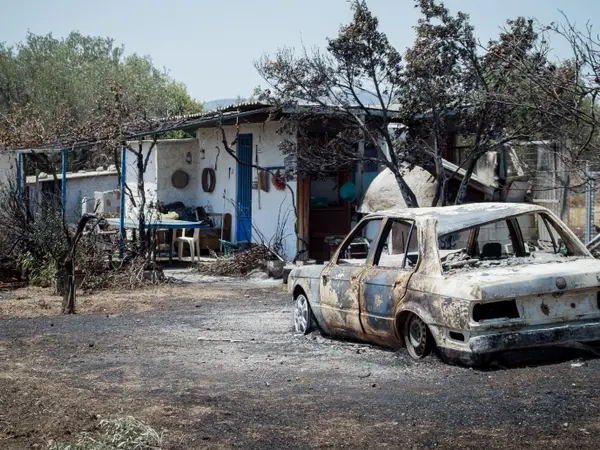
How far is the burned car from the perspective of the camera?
727cm

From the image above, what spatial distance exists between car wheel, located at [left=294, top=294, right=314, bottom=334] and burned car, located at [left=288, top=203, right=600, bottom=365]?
0.46ft

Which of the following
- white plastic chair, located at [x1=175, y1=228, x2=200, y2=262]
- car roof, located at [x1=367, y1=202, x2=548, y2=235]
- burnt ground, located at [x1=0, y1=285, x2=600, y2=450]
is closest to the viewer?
burnt ground, located at [x1=0, y1=285, x2=600, y2=450]

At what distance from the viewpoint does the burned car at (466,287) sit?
7270 mm

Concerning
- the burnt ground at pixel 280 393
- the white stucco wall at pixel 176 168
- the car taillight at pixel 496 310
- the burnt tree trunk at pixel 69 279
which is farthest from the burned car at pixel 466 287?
the white stucco wall at pixel 176 168

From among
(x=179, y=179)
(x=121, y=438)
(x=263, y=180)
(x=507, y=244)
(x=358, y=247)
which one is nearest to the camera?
(x=121, y=438)

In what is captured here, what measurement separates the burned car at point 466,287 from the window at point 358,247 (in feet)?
0.13

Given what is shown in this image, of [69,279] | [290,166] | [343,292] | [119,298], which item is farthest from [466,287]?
[290,166]

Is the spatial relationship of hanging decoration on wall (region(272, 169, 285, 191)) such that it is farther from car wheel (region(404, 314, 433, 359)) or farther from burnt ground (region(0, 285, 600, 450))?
car wheel (region(404, 314, 433, 359))

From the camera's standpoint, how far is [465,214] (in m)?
8.41

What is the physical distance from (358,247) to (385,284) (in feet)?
15.6

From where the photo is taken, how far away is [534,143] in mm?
15094

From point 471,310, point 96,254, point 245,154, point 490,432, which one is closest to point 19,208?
point 96,254

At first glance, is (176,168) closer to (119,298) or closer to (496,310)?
(119,298)

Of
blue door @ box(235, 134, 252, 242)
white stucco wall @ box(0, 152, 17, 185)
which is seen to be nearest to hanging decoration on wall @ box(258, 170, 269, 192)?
blue door @ box(235, 134, 252, 242)
